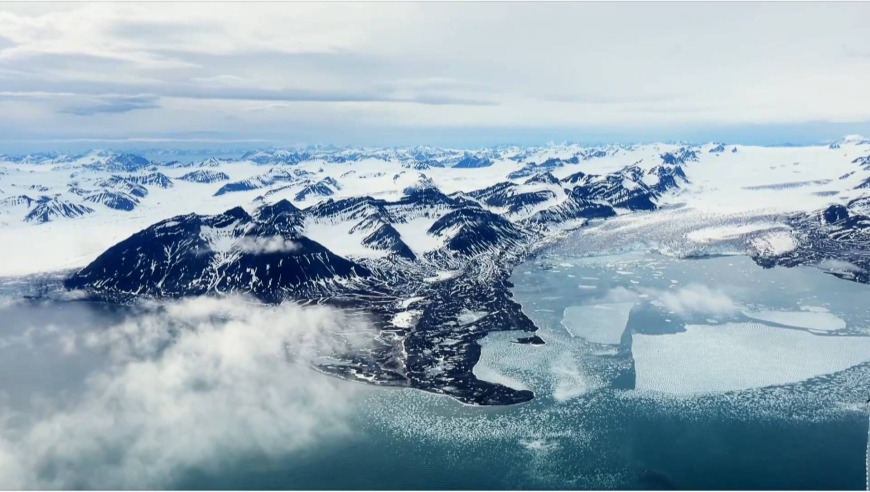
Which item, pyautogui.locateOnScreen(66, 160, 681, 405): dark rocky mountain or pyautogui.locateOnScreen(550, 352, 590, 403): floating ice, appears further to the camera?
pyautogui.locateOnScreen(66, 160, 681, 405): dark rocky mountain

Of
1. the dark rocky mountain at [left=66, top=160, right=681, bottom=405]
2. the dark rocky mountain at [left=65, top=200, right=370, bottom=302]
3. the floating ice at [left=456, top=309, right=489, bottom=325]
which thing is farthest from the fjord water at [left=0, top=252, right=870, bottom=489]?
the dark rocky mountain at [left=65, top=200, right=370, bottom=302]

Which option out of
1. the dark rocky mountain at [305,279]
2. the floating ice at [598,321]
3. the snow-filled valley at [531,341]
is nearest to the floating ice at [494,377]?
the snow-filled valley at [531,341]

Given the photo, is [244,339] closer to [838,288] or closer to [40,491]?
[40,491]

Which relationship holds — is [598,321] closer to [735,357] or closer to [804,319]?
[735,357]

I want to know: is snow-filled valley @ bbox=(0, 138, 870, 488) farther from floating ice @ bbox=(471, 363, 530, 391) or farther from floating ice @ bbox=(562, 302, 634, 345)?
floating ice @ bbox=(562, 302, 634, 345)

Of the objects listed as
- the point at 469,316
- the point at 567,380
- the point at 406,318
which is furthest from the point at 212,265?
the point at 567,380

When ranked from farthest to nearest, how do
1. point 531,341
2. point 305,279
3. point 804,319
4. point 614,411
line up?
point 305,279 → point 804,319 → point 531,341 → point 614,411
